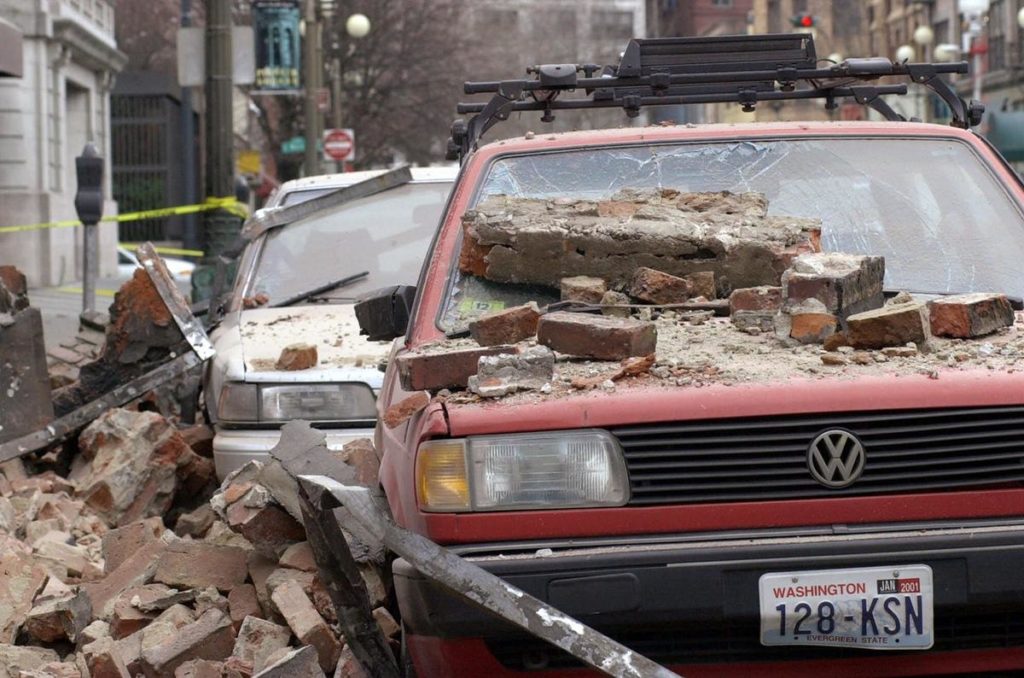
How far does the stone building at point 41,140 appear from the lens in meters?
27.5

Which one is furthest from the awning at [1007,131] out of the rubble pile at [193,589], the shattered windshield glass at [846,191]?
the shattered windshield glass at [846,191]

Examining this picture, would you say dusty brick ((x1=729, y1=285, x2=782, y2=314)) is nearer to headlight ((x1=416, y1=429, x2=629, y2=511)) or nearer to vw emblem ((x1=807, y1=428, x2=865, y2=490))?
vw emblem ((x1=807, y1=428, x2=865, y2=490))

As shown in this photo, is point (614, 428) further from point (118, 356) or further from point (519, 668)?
point (118, 356)

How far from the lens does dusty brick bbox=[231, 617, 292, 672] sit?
4.67 metres

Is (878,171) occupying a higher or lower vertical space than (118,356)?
higher

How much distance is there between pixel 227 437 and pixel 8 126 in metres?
22.7

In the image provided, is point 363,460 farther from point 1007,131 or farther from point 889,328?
point 1007,131

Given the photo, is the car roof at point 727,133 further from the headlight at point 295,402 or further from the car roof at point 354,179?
the car roof at point 354,179

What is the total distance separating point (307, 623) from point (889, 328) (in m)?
1.82

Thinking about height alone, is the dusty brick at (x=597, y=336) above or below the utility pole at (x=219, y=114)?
below

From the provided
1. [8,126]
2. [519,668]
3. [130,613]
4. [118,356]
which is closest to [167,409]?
[118,356]

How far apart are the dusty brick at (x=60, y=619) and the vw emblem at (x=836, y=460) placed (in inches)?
106

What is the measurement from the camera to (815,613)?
3588mm

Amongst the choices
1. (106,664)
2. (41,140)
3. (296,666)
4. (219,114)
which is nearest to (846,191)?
(296,666)
